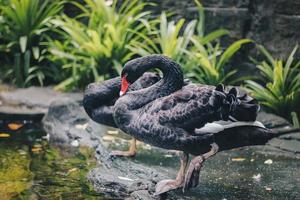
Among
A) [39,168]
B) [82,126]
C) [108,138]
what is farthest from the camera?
[82,126]

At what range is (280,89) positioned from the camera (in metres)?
7.88

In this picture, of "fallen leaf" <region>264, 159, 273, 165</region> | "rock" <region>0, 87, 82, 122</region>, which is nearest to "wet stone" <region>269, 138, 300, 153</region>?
"fallen leaf" <region>264, 159, 273, 165</region>

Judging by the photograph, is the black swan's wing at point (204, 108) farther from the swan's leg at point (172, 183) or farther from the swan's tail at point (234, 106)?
the swan's leg at point (172, 183)

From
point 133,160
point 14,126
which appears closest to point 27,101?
point 14,126

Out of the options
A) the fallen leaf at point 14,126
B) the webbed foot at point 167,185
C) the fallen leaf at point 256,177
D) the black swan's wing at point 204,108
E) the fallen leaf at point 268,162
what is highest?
the black swan's wing at point 204,108

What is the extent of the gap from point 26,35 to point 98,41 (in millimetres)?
1431

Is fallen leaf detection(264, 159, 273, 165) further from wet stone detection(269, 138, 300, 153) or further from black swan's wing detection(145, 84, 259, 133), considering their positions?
black swan's wing detection(145, 84, 259, 133)

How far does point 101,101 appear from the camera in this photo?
6.27 metres

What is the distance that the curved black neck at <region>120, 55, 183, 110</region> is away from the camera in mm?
5348

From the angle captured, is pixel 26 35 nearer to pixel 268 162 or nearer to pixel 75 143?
pixel 75 143

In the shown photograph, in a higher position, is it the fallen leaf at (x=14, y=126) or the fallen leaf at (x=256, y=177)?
the fallen leaf at (x=256, y=177)

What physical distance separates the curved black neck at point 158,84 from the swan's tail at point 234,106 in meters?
0.41

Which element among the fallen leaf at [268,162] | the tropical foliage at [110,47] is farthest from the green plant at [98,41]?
the fallen leaf at [268,162]

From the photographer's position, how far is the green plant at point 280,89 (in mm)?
7809
